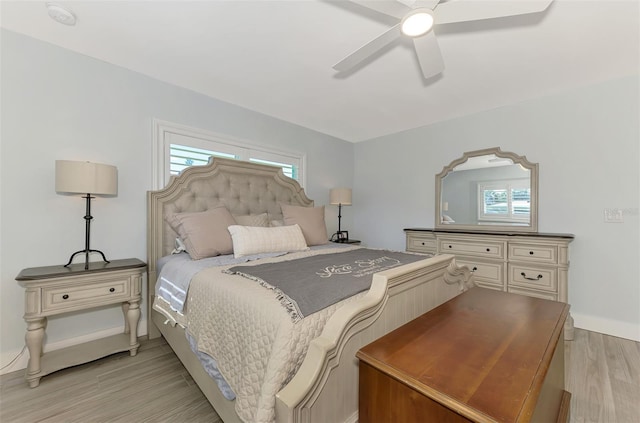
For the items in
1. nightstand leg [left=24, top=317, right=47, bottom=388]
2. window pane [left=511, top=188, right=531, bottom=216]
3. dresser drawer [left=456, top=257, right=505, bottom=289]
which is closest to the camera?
nightstand leg [left=24, top=317, right=47, bottom=388]

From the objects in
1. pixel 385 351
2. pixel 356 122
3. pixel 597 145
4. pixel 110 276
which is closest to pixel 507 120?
pixel 597 145

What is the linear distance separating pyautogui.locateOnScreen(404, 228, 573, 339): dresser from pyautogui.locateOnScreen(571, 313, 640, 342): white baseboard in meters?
0.41

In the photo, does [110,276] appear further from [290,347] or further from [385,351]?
[385,351]

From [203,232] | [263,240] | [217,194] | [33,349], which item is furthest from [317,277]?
[33,349]

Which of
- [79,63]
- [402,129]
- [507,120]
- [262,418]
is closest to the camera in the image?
[262,418]

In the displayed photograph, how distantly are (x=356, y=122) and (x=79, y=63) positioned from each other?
9.68ft

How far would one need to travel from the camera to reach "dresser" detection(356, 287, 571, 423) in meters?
0.76

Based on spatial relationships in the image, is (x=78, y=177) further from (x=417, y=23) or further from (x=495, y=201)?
(x=495, y=201)

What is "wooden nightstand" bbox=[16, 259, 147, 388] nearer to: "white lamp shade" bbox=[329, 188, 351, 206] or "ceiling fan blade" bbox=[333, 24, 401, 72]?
"ceiling fan blade" bbox=[333, 24, 401, 72]

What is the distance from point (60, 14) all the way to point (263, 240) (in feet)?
6.80

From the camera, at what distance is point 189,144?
271cm

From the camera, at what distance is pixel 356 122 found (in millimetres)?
3705

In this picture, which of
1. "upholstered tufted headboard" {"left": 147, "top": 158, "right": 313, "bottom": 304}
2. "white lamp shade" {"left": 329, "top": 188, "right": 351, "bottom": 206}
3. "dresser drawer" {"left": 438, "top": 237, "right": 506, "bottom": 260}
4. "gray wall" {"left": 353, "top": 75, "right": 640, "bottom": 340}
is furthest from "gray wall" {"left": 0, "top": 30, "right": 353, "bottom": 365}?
"gray wall" {"left": 353, "top": 75, "right": 640, "bottom": 340}

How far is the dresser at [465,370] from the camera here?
2.50 feet
